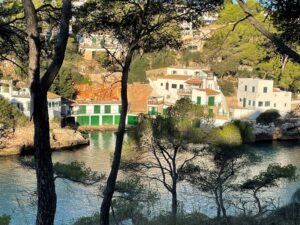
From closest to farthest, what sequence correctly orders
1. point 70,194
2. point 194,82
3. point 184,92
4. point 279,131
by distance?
point 70,194, point 279,131, point 184,92, point 194,82

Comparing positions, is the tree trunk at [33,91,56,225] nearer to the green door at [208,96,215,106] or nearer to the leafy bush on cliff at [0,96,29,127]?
the leafy bush on cliff at [0,96,29,127]

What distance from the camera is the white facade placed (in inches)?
755

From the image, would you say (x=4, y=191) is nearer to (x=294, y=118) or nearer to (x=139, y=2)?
(x=139, y=2)

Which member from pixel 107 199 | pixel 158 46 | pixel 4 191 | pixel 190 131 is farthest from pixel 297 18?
pixel 4 191

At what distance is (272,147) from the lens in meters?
16.5

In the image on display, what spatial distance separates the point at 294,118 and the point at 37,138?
18243mm

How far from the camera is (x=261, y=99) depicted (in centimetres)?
1928

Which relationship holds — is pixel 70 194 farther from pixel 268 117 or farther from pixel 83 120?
pixel 268 117

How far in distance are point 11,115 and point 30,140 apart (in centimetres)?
93

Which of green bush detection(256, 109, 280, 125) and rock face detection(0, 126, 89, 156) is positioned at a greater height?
green bush detection(256, 109, 280, 125)

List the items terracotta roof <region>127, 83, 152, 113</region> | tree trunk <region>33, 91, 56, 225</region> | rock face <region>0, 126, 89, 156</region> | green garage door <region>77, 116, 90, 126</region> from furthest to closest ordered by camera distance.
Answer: terracotta roof <region>127, 83, 152, 113</region>, green garage door <region>77, 116, 90, 126</region>, rock face <region>0, 126, 89, 156</region>, tree trunk <region>33, 91, 56, 225</region>

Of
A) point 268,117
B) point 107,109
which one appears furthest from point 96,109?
point 268,117

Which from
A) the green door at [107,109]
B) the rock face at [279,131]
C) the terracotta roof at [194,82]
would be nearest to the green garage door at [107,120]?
the green door at [107,109]

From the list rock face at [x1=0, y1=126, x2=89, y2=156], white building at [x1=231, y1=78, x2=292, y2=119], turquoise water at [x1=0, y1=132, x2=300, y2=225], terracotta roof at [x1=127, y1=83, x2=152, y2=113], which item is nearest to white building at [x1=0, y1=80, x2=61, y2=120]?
rock face at [x1=0, y1=126, x2=89, y2=156]
